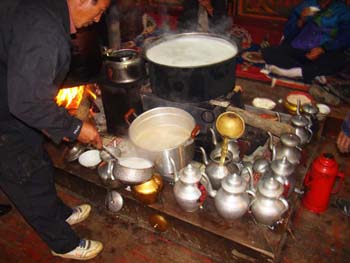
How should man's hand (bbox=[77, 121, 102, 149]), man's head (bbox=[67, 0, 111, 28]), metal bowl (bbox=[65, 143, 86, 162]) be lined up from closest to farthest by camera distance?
man's head (bbox=[67, 0, 111, 28]) < man's hand (bbox=[77, 121, 102, 149]) < metal bowl (bbox=[65, 143, 86, 162])

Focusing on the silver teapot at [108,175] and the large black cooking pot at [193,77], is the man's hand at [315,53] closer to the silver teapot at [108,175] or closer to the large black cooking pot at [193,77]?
the large black cooking pot at [193,77]

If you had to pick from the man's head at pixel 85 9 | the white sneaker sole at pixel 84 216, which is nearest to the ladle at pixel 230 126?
the man's head at pixel 85 9

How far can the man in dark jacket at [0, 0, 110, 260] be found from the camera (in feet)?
6.33

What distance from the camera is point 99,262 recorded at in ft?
10.1

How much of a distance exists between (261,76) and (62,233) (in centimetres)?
421

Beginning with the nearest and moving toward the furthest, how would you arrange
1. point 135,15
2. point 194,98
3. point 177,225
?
1. point 177,225
2. point 194,98
3. point 135,15

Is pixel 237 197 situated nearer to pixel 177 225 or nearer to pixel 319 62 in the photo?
pixel 177 225

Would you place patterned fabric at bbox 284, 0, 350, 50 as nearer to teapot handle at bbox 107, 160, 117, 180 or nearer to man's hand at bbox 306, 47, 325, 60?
man's hand at bbox 306, 47, 325, 60

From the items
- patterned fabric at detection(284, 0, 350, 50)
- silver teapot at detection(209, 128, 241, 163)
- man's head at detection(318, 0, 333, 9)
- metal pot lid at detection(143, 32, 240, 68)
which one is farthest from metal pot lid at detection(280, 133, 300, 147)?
man's head at detection(318, 0, 333, 9)

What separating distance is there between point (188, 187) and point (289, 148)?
1131mm

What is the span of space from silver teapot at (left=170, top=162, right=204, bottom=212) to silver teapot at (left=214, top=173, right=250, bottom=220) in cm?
21

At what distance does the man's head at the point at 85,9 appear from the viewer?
2.15m

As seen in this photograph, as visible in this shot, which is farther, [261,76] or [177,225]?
[261,76]

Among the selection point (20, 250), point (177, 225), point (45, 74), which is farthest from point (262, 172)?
point (20, 250)
